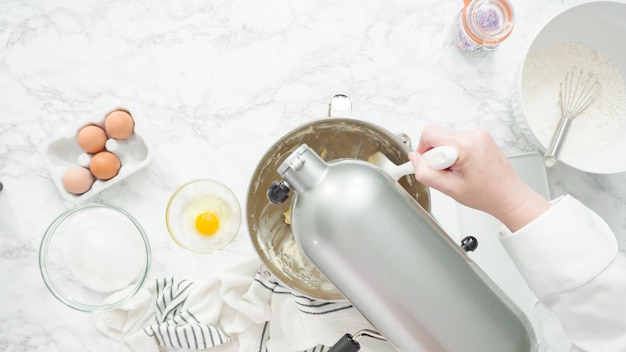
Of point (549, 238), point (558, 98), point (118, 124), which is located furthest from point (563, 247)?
point (118, 124)

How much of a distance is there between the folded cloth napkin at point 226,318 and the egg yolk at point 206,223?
78 millimetres

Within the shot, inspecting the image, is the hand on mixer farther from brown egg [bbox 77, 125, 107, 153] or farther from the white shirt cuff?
brown egg [bbox 77, 125, 107, 153]

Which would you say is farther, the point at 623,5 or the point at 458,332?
the point at 623,5

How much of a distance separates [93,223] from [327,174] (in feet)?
1.59

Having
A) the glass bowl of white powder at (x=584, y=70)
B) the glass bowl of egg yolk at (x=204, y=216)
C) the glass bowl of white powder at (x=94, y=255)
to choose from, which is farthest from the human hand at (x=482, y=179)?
the glass bowl of white powder at (x=94, y=255)

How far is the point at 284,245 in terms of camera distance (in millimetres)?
776

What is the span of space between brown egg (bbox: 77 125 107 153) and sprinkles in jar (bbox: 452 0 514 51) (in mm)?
612

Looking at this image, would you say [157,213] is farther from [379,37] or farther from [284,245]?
[379,37]

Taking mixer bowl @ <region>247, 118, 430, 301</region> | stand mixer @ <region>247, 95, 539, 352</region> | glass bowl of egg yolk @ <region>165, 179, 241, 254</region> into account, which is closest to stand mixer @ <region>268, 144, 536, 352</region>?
stand mixer @ <region>247, 95, 539, 352</region>

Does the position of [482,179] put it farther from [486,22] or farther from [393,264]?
[486,22]

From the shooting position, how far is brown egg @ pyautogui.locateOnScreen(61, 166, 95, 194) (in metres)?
0.76

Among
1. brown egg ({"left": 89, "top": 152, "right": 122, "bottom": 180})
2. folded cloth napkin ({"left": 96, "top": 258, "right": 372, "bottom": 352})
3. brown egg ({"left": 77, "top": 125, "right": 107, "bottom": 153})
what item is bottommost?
folded cloth napkin ({"left": 96, "top": 258, "right": 372, "bottom": 352})

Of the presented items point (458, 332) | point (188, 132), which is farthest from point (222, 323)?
point (458, 332)

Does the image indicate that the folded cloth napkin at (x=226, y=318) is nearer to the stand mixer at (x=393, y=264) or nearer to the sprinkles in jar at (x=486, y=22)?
the stand mixer at (x=393, y=264)
